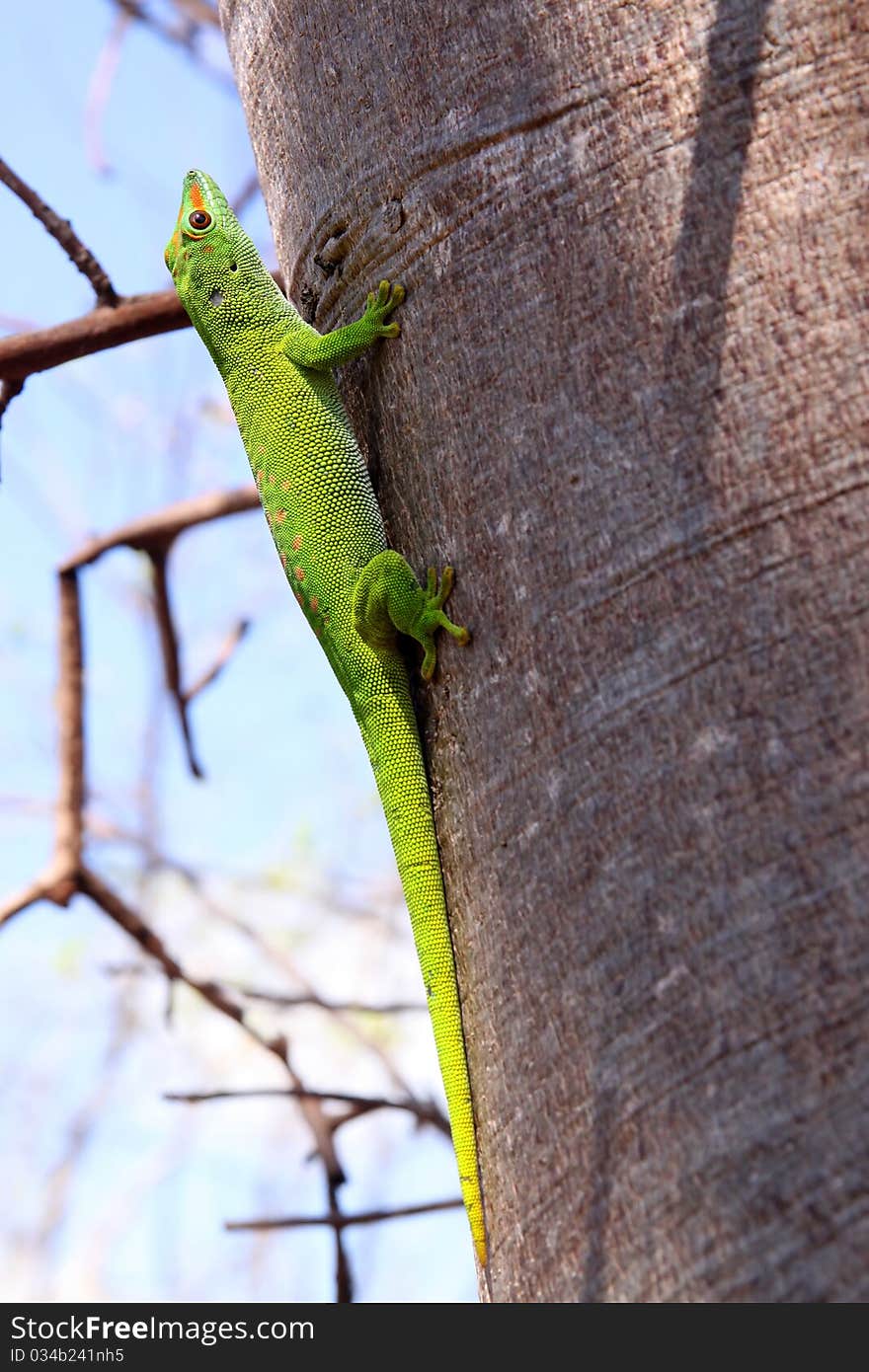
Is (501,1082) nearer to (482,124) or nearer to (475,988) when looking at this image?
(475,988)

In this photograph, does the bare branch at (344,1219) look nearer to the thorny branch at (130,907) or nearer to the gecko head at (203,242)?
the thorny branch at (130,907)

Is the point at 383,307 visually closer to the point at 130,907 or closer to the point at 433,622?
the point at 433,622

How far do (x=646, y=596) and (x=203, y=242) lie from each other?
2.24 m

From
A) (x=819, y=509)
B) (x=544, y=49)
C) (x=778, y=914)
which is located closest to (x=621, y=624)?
(x=819, y=509)

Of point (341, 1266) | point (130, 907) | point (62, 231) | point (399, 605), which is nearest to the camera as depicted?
point (399, 605)

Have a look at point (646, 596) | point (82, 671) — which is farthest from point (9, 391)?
point (646, 596)

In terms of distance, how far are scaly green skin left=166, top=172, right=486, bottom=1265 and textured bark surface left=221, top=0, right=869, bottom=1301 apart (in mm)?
135

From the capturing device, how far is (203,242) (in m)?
3.32

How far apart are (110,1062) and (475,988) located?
1688 cm

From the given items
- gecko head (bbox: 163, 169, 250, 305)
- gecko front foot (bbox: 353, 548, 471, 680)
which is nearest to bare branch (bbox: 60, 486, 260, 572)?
gecko head (bbox: 163, 169, 250, 305)

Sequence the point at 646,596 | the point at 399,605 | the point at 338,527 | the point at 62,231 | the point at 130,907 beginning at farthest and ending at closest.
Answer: the point at 130,907, the point at 62,231, the point at 338,527, the point at 399,605, the point at 646,596

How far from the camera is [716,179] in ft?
5.34

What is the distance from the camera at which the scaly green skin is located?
6.33ft

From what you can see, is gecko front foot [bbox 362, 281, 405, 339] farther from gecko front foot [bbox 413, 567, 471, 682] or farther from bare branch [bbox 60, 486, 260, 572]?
bare branch [bbox 60, 486, 260, 572]
